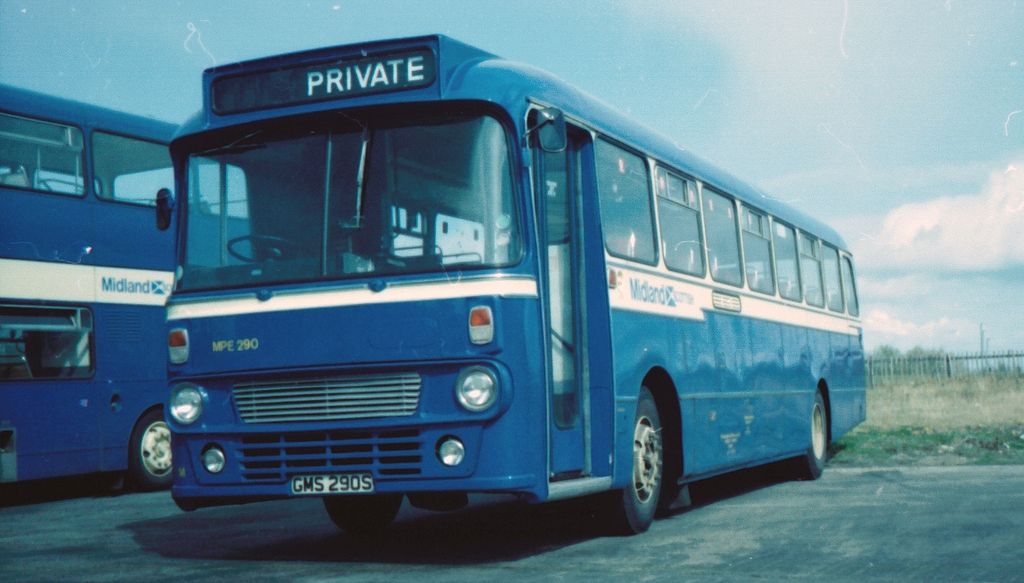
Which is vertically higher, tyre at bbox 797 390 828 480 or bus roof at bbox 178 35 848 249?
bus roof at bbox 178 35 848 249

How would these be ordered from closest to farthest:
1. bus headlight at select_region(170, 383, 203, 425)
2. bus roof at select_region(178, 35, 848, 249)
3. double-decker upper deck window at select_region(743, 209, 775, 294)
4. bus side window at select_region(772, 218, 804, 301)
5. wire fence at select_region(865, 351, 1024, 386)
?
1. bus roof at select_region(178, 35, 848, 249)
2. bus headlight at select_region(170, 383, 203, 425)
3. double-decker upper deck window at select_region(743, 209, 775, 294)
4. bus side window at select_region(772, 218, 804, 301)
5. wire fence at select_region(865, 351, 1024, 386)

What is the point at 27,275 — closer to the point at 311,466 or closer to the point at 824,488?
the point at 311,466

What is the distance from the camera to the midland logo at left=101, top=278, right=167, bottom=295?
15750mm

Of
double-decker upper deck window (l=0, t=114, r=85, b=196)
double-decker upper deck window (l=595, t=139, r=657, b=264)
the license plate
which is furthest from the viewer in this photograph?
double-decker upper deck window (l=0, t=114, r=85, b=196)

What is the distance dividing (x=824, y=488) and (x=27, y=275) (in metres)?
8.96

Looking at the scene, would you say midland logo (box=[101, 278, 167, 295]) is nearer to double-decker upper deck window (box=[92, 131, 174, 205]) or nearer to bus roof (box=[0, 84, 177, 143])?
double-decker upper deck window (box=[92, 131, 174, 205])

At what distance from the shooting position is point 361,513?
10672 mm

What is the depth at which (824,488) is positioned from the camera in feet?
46.7

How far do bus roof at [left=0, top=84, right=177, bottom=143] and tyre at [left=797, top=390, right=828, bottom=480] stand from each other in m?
8.18

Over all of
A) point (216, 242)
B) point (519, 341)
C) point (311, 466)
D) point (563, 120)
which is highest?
point (563, 120)

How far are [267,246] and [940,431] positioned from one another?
15.9 metres

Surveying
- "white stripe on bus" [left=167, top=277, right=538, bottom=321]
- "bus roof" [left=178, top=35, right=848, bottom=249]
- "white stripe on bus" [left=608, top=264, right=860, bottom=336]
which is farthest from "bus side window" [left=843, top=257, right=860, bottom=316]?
"white stripe on bus" [left=167, top=277, right=538, bottom=321]

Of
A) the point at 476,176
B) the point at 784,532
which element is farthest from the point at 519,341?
the point at 784,532

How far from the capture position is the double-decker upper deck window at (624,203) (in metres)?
9.65
